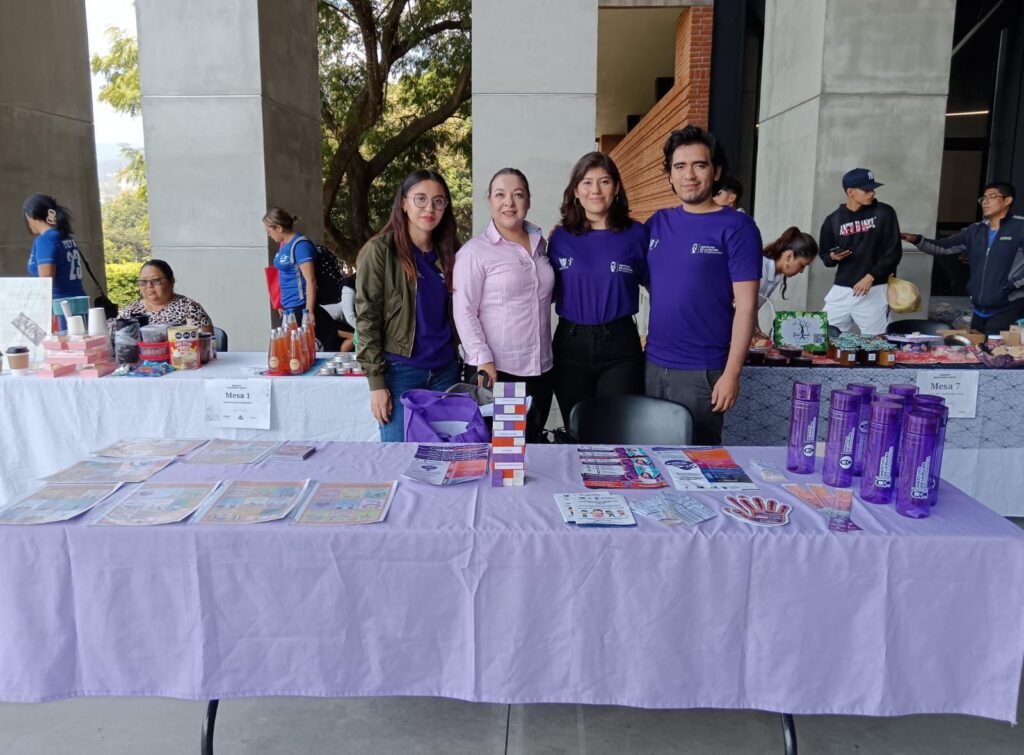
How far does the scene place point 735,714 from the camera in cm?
213

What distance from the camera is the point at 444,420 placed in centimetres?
240

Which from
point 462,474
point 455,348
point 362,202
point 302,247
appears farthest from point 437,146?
point 462,474

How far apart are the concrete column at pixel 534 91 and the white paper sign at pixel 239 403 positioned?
8.57ft

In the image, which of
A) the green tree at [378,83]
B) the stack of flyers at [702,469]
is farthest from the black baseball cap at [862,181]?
the green tree at [378,83]

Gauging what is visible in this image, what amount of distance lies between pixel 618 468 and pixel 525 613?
57 cm

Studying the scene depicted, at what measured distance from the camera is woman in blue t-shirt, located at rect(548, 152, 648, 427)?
8.86 feet

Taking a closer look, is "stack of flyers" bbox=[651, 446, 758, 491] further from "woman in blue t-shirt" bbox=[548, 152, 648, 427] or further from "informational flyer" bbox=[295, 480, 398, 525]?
"informational flyer" bbox=[295, 480, 398, 525]

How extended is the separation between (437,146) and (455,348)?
520 inches

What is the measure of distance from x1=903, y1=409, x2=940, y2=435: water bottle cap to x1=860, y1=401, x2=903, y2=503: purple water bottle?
4cm

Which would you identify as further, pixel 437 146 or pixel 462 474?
pixel 437 146

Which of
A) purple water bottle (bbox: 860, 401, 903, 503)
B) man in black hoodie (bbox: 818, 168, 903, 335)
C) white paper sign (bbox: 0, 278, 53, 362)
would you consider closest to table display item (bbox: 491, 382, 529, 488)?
purple water bottle (bbox: 860, 401, 903, 503)

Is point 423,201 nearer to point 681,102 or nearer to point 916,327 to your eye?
point 916,327

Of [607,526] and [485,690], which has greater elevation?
[607,526]

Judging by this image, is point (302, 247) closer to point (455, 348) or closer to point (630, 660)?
point (455, 348)
